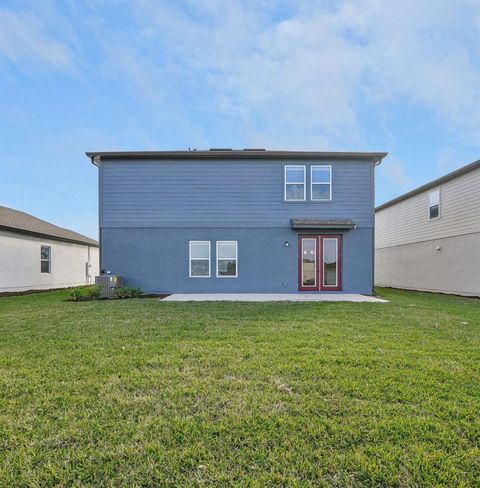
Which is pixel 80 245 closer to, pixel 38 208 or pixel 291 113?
pixel 38 208

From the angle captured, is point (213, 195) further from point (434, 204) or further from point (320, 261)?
point (434, 204)

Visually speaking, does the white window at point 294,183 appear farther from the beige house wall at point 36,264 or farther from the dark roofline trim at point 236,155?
the beige house wall at point 36,264

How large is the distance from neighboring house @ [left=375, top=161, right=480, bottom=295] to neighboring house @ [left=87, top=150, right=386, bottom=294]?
4319 mm

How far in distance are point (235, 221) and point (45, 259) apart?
11064 millimetres

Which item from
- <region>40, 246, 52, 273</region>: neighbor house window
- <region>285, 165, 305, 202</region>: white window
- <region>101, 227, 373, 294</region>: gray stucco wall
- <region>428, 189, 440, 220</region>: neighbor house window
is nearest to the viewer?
<region>101, 227, 373, 294</region>: gray stucco wall

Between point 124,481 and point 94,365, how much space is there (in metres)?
2.23

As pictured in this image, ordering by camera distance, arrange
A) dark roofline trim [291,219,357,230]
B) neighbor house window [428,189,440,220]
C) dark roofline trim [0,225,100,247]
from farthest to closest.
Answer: neighbor house window [428,189,440,220]
dark roofline trim [0,225,100,247]
dark roofline trim [291,219,357,230]

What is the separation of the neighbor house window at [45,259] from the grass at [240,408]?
12.2m

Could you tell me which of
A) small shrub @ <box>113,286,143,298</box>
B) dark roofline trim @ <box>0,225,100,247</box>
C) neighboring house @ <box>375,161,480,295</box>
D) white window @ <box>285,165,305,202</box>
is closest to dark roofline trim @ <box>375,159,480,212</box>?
neighboring house @ <box>375,161,480,295</box>

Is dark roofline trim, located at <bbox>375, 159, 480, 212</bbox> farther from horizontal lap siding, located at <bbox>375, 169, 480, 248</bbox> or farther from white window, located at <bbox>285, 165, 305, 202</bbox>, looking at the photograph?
white window, located at <bbox>285, 165, 305, 202</bbox>

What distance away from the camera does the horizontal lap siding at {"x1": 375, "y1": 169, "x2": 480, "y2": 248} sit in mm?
12523

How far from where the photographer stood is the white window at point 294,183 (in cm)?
1205

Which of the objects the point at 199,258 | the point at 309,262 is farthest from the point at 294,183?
the point at 199,258

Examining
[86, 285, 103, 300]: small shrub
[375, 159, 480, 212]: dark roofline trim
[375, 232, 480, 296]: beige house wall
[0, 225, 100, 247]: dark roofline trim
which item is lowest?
[86, 285, 103, 300]: small shrub
